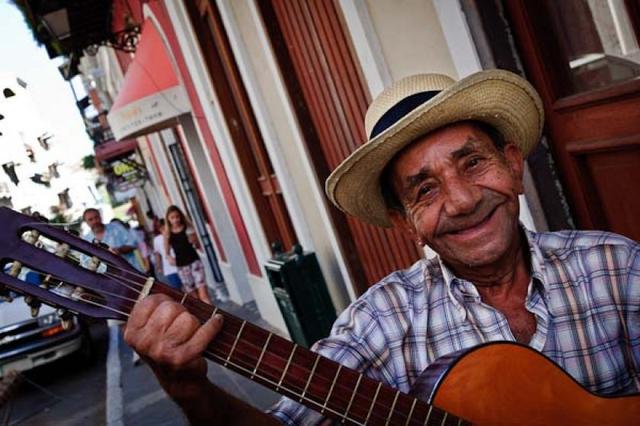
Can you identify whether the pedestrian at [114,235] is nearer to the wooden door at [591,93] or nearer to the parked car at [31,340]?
the parked car at [31,340]

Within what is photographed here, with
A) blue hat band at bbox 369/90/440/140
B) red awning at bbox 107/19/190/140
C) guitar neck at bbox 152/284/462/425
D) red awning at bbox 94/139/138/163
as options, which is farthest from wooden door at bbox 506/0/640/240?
red awning at bbox 94/139/138/163

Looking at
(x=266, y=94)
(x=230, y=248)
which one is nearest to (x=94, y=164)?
(x=230, y=248)

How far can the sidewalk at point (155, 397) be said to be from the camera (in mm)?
6156

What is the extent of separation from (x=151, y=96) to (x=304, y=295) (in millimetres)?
4802

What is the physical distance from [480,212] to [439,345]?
38 cm

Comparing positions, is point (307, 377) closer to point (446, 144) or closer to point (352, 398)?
point (352, 398)

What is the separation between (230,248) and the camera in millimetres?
11453

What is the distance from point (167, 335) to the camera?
1.52 meters

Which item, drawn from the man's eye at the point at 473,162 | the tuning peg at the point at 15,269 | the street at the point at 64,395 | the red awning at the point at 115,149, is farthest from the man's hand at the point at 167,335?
the red awning at the point at 115,149

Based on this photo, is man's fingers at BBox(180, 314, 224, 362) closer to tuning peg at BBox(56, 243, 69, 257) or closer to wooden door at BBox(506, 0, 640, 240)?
tuning peg at BBox(56, 243, 69, 257)

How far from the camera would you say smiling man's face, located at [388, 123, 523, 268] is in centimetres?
185

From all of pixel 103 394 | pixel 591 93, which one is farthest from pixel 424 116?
pixel 103 394

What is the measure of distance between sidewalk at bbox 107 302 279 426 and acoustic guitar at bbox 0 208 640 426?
4.04 meters

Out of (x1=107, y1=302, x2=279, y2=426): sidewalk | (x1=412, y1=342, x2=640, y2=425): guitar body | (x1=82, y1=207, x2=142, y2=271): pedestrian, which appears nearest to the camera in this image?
(x1=412, y1=342, x2=640, y2=425): guitar body
